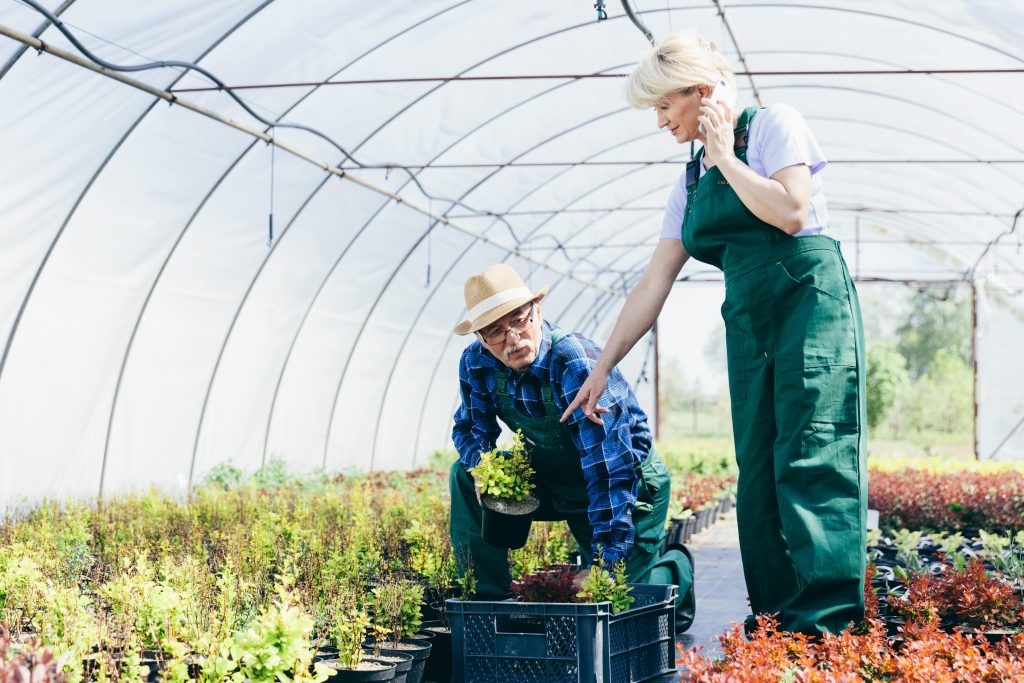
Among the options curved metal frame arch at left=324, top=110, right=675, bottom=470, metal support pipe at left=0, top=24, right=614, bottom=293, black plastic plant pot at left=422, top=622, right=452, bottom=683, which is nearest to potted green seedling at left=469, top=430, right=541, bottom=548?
black plastic plant pot at left=422, top=622, right=452, bottom=683

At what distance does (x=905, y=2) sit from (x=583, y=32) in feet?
7.80

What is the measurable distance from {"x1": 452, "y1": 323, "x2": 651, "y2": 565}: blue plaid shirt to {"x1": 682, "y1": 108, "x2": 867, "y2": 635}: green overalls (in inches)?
25.6

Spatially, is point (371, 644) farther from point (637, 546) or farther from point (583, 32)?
point (583, 32)

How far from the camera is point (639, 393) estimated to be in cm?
2188

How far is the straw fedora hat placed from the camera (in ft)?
11.1

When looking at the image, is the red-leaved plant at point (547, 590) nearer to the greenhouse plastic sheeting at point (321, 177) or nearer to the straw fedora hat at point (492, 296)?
the straw fedora hat at point (492, 296)

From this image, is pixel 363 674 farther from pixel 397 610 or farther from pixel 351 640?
pixel 397 610

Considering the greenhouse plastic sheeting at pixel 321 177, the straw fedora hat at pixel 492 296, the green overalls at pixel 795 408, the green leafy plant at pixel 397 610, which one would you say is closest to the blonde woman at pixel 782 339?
the green overalls at pixel 795 408

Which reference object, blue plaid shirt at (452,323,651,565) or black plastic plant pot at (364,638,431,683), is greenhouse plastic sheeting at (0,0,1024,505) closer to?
blue plaid shirt at (452,323,651,565)

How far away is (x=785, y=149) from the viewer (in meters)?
2.53

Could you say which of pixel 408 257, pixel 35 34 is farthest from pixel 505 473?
pixel 408 257

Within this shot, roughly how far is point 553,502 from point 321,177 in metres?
5.46

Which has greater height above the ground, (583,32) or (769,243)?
(583,32)

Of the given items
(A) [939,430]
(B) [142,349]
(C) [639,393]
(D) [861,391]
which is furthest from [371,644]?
(A) [939,430]
